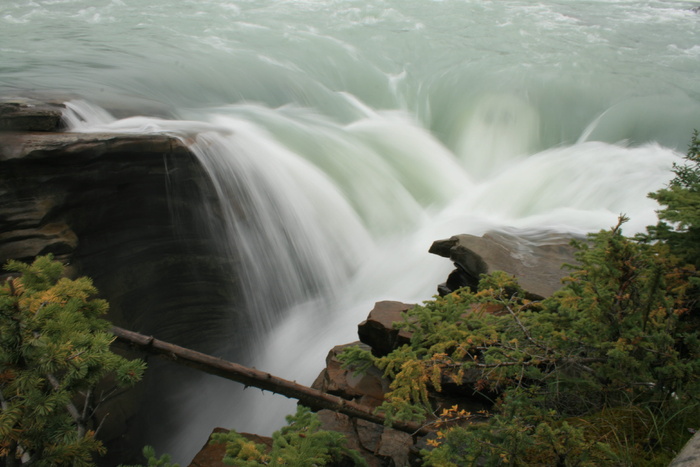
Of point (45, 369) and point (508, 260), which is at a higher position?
point (45, 369)

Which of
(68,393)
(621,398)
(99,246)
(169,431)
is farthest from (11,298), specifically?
(169,431)

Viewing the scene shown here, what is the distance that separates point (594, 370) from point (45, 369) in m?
2.64

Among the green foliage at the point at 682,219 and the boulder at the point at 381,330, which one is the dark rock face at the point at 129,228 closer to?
the boulder at the point at 381,330

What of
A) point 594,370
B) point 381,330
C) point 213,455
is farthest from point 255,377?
point 594,370

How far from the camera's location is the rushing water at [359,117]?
710 cm

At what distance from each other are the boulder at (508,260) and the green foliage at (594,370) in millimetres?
1464

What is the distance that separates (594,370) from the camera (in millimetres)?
2932

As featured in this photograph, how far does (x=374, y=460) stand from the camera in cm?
349

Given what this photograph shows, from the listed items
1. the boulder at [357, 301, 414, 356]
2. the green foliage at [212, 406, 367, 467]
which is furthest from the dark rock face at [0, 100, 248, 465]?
the green foliage at [212, 406, 367, 467]

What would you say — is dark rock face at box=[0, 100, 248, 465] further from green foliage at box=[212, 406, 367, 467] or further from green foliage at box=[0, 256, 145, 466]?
green foliage at box=[212, 406, 367, 467]

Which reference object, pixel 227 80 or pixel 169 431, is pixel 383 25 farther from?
pixel 169 431

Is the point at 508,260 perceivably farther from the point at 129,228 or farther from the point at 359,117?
the point at 359,117

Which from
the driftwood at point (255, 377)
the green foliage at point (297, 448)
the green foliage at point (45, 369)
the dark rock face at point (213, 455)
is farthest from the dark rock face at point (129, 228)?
the green foliage at point (297, 448)

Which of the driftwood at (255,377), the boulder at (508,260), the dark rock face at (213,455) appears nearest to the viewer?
the driftwood at (255,377)
